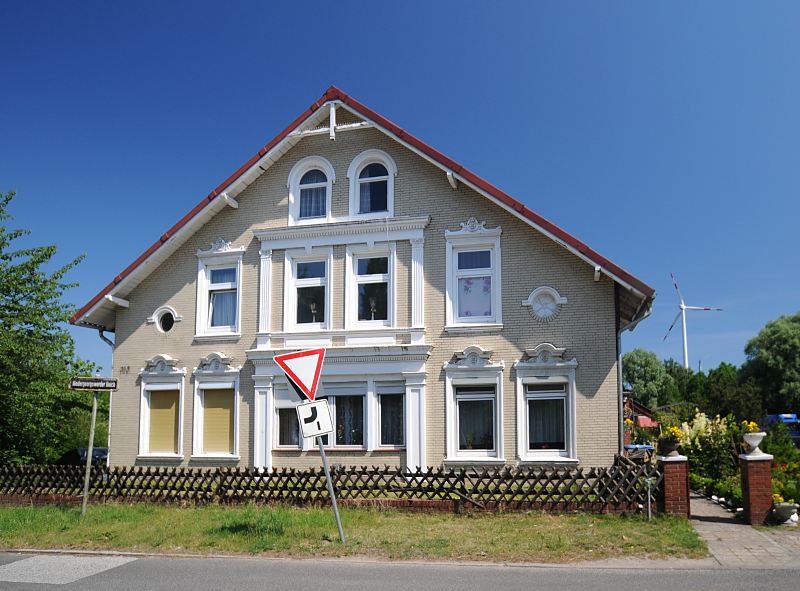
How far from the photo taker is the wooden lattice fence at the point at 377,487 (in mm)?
13805

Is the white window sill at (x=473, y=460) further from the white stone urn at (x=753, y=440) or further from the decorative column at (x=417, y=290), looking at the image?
the white stone urn at (x=753, y=440)

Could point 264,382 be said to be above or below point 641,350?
below

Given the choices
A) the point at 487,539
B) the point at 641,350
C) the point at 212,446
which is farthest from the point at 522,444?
the point at 641,350

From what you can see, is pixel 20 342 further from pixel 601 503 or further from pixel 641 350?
pixel 641 350

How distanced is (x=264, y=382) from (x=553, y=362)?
7126 millimetres

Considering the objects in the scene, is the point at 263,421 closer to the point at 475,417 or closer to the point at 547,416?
Answer: the point at 475,417

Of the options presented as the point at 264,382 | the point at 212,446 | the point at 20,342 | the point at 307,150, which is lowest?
the point at 212,446

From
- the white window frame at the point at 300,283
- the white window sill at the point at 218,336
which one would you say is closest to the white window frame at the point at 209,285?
the white window sill at the point at 218,336

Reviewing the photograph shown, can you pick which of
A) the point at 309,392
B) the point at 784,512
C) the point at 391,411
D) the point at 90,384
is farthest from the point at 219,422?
the point at 784,512

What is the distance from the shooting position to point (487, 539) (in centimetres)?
1195

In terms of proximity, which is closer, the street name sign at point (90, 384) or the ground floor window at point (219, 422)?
the street name sign at point (90, 384)

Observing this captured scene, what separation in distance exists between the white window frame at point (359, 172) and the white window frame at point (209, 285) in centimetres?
325

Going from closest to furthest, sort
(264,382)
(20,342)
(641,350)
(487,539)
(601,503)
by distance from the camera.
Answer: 1. (487,539)
2. (601,503)
3. (264,382)
4. (20,342)
5. (641,350)

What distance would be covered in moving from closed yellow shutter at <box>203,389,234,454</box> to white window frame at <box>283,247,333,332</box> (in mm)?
2482
